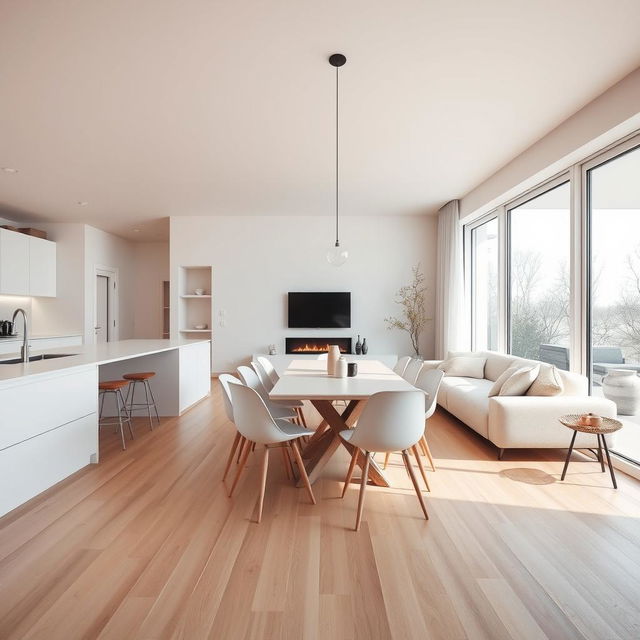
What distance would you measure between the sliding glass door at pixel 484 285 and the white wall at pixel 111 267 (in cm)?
667

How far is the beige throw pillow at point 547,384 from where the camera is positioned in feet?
11.4

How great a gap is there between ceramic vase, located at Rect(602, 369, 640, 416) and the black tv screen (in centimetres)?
434

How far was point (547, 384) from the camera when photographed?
352 centimetres

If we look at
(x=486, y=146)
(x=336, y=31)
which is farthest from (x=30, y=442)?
(x=486, y=146)

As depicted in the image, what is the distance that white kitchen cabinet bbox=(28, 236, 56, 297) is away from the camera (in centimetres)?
691

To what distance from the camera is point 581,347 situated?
149 inches

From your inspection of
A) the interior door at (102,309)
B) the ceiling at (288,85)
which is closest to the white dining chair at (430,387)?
the ceiling at (288,85)

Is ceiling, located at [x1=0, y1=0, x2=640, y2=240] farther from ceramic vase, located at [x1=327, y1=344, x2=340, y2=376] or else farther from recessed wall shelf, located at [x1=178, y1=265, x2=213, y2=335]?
recessed wall shelf, located at [x1=178, y1=265, x2=213, y2=335]

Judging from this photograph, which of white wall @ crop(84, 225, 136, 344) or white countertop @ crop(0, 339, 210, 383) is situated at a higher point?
white wall @ crop(84, 225, 136, 344)

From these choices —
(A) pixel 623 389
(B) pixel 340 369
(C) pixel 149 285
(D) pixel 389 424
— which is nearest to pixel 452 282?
(A) pixel 623 389

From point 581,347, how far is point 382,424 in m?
2.53

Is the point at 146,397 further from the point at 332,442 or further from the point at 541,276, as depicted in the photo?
the point at 541,276

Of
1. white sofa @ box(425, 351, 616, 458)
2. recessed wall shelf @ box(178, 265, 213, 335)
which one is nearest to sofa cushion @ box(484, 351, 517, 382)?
white sofa @ box(425, 351, 616, 458)

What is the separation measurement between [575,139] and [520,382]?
2.11 m
